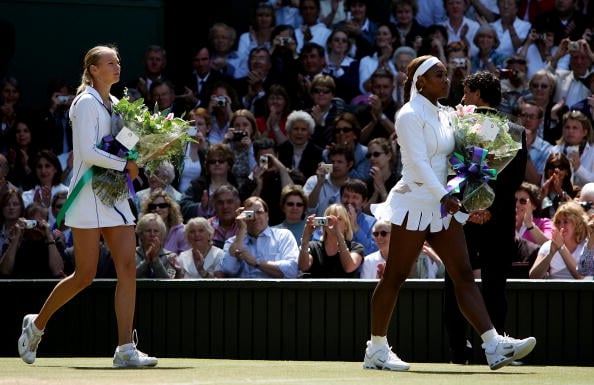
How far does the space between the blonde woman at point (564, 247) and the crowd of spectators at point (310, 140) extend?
0.01m

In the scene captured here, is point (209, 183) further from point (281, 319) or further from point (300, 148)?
point (281, 319)

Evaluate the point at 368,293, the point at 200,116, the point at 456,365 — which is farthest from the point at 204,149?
the point at 456,365

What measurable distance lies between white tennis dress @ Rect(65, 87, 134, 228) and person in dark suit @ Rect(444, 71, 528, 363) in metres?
2.21

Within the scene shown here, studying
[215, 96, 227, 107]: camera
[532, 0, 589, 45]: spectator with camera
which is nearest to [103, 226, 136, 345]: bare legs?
[215, 96, 227, 107]: camera

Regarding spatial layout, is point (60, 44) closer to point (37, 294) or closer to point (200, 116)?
point (200, 116)

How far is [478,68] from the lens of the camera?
14.7m

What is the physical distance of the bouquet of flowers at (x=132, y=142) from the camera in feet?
25.6

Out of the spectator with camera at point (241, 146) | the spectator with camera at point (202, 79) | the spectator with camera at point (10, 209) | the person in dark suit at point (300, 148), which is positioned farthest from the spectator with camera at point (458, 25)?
the spectator with camera at point (10, 209)

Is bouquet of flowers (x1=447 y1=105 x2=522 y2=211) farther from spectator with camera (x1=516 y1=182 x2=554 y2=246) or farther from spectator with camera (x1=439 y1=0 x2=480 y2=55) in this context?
spectator with camera (x1=439 y1=0 x2=480 y2=55)

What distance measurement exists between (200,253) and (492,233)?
370 cm

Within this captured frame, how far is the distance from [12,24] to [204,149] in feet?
13.6

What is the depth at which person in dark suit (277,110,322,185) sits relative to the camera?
529 inches

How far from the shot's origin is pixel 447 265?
24.9 ft

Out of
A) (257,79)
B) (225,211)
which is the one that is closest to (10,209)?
(225,211)
